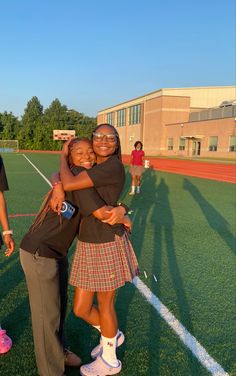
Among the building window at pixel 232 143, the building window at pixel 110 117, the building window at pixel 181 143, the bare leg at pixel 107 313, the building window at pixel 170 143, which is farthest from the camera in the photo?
the building window at pixel 110 117

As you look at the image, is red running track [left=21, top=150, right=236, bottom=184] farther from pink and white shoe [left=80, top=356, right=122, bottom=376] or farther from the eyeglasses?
the eyeglasses

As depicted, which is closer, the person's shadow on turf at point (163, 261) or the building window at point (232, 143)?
the person's shadow on turf at point (163, 261)

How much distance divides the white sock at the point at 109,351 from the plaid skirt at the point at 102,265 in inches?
18.2

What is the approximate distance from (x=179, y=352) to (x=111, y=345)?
0.69 meters

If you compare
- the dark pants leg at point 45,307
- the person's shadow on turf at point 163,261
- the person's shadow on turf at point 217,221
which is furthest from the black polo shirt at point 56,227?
the person's shadow on turf at point 217,221

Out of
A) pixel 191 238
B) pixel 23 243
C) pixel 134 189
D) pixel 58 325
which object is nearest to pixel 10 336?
pixel 58 325

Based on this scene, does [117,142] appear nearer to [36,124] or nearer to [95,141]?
[95,141]

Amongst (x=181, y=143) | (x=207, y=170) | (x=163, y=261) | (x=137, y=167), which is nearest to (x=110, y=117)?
(x=181, y=143)

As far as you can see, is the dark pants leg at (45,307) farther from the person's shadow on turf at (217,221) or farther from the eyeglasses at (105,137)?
the person's shadow on turf at (217,221)

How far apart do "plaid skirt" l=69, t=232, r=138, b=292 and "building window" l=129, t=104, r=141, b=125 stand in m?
60.7

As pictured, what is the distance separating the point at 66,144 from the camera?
2254mm

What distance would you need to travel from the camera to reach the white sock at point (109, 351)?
2.47 m

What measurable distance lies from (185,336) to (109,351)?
0.89 meters

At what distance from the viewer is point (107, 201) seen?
2.25 meters
